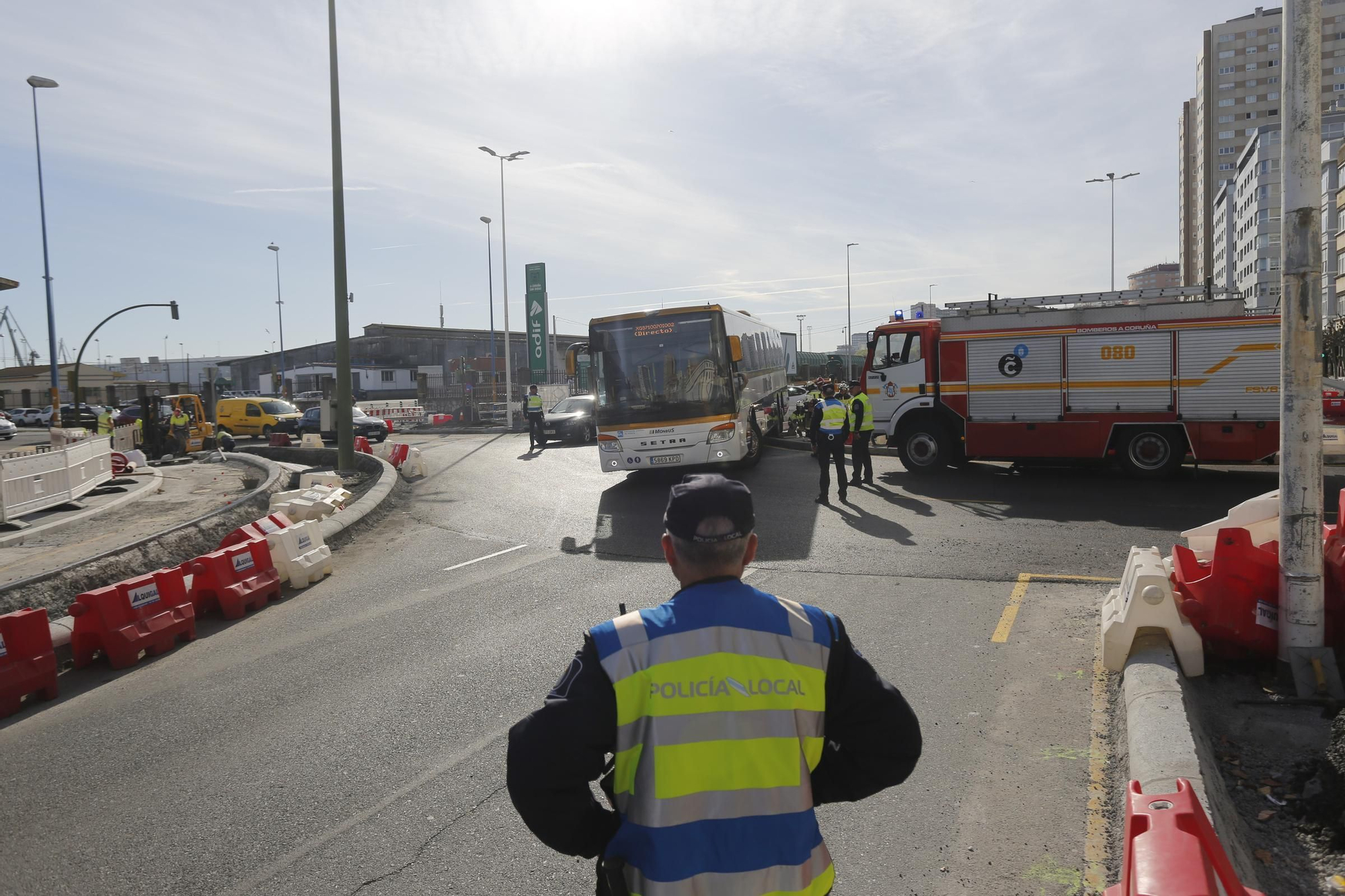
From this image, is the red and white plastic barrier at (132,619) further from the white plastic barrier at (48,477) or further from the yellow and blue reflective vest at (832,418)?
the yellow and blue reflective vest at (832,418)

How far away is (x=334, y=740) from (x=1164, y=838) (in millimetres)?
4315

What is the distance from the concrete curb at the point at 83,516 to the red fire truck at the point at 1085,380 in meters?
13.2

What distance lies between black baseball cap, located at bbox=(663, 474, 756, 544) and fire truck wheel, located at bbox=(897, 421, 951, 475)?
50.4 ft

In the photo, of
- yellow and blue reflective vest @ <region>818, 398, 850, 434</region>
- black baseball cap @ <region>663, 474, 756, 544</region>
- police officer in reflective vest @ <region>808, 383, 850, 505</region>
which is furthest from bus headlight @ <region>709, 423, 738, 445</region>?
black baseball cap @ <region>663, 474, 756, 544</region>

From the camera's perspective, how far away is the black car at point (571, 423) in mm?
28125

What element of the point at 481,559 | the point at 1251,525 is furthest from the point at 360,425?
the point at 1251,525

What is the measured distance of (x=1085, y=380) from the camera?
15633mm

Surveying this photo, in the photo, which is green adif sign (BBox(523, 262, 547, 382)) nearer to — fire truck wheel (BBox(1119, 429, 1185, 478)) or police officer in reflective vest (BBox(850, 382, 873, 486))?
police officer in reflective vest (BBox(850, 382, 873, 486))

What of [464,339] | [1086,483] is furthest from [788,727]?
[464,339]

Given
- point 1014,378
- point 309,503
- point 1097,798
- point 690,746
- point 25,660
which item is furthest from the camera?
point 1014,378

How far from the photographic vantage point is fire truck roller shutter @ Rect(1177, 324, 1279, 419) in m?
14.6

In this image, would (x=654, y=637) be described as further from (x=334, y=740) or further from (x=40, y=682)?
(x=40, y=682)

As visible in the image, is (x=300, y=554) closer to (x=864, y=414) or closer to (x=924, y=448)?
(x=864, y=414)

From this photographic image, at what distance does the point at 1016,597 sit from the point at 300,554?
7.03 meters
